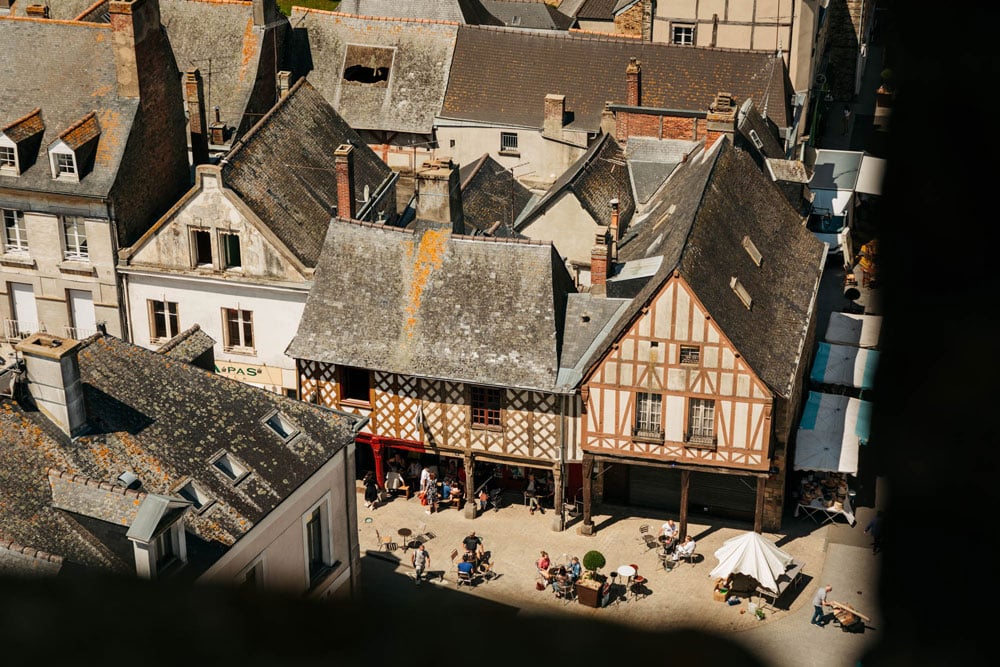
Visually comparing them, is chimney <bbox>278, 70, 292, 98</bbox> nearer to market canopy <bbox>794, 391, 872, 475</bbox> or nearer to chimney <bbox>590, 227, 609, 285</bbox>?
chimney <bbox>590, 227, 609, 285</bbox>

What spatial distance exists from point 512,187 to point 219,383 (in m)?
17.5

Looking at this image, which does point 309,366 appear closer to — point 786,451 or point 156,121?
point 156,121

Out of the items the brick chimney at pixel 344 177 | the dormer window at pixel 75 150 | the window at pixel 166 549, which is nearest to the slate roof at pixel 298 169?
the brick chimney at pixel 344 177

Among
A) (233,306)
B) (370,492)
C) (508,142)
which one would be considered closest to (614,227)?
(370,492)

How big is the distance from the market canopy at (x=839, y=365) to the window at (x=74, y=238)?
Result: 63.5 ft

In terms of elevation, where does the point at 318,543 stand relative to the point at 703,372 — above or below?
below

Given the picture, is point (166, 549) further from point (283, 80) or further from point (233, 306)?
point (283, 80)

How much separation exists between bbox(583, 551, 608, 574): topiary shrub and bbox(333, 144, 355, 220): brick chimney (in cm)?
1100

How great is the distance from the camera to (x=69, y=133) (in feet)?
106

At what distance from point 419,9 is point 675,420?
33.4 metres

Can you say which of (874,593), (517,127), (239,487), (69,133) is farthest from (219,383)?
(517,127)

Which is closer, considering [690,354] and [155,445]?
[155,445]

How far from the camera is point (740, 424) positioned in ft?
86.9

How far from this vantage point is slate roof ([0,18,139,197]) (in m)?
32.5
